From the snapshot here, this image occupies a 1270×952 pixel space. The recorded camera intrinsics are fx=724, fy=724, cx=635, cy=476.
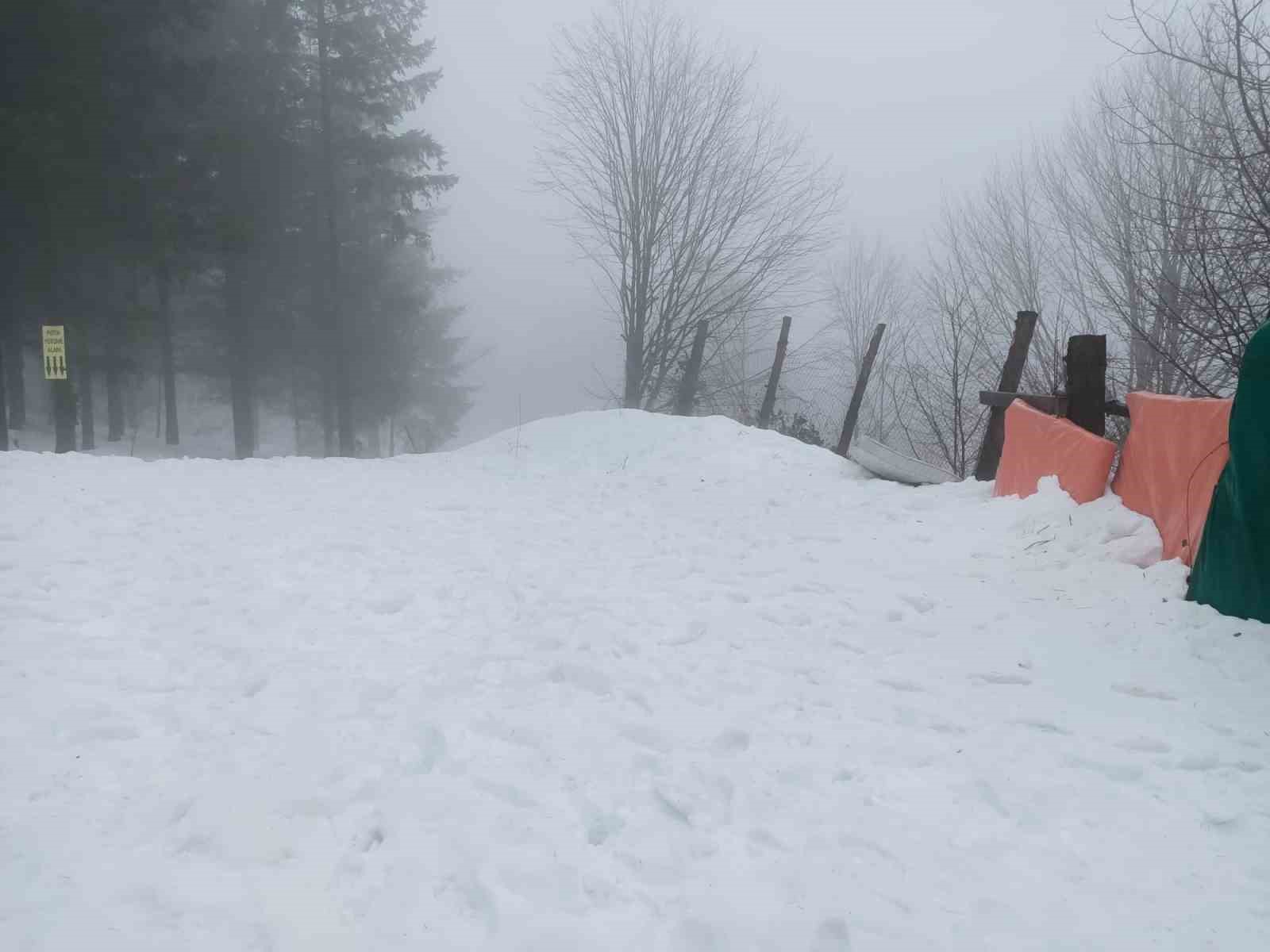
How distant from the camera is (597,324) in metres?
87.7

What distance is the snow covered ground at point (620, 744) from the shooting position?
2.39m

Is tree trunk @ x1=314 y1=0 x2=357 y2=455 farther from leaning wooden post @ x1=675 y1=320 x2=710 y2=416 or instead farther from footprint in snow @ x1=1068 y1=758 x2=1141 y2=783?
footprint in snow @ x1=1068 y1=758 x2=1141 y2=783

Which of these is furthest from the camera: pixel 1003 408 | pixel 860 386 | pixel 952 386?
pixel 952 386

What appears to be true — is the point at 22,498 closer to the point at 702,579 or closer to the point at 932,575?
the point at 702,579

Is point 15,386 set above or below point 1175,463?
above

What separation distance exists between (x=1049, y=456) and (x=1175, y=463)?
1.39 meters

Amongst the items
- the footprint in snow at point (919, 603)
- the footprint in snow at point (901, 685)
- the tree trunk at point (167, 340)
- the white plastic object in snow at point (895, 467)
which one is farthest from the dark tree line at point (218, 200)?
the footprint in snow at point (901, 685)

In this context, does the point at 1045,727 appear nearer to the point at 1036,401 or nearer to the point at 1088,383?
the point at 1088,383

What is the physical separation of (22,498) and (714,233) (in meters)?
13.6

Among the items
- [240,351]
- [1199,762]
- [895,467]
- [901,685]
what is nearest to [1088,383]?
[895,467]

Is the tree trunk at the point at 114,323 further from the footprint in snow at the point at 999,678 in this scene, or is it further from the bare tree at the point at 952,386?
the footprint in snow at the point at 999,678

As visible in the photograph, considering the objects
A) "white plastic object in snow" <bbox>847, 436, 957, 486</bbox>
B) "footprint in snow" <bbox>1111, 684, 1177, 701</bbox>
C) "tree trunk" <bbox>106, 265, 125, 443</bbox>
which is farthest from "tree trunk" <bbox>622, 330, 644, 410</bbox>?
"footprint in snow" <bbox>1111, 684, 1177, 701</bbox>

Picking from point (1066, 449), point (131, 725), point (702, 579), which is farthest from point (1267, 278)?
point (131, 725)

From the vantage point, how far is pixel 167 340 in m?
17.8
